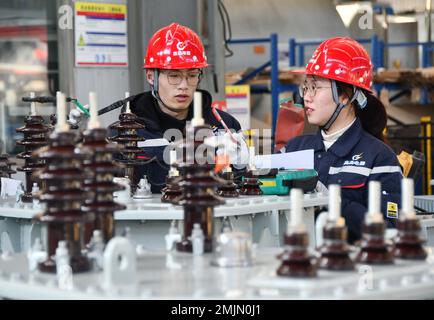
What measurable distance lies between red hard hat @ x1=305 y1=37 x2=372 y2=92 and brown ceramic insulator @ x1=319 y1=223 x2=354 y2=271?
2.41 meters

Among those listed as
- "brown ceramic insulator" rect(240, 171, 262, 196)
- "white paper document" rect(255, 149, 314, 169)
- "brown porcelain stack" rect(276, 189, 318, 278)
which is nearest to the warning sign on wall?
"white paper document" rect(255, 149, 314, 169)

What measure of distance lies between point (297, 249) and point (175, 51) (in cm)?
297

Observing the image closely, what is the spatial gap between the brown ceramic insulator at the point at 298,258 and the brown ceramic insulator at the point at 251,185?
1999mm

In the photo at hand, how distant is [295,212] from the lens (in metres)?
2.21

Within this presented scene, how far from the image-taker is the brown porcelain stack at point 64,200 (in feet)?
7.82

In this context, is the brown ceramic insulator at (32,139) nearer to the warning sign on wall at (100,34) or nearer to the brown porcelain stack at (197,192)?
the brown porcelain stack at (197,192)

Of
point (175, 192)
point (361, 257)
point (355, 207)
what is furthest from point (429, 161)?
point (361, 257)

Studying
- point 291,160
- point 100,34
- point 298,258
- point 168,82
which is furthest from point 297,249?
point 100,34

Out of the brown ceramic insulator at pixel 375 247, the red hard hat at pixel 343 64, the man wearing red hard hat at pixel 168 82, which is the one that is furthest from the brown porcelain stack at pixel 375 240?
the man wearing red hard hat at pixel 168 82

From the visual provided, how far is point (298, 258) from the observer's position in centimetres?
221

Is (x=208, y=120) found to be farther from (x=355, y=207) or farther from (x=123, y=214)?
(x=123, y=214)

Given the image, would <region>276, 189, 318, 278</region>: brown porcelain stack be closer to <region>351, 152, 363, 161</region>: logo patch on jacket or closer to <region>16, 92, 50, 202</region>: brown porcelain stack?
<region>16, 92, 50, 202</region>: brown porcelain stack

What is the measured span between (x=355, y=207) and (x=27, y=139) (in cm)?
141

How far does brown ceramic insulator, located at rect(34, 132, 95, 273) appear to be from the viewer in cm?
238
